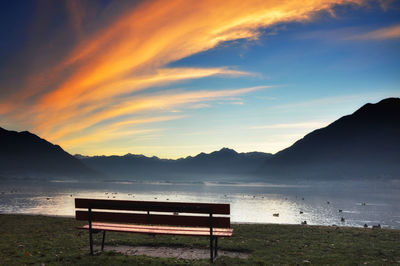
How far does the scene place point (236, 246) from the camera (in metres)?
13.6

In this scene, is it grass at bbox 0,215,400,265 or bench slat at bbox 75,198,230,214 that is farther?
grass at bbox 0,215,400,265

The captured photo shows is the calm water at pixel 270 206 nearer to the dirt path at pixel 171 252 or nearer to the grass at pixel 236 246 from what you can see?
the grass at pixel 236 246

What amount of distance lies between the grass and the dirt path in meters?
0.58

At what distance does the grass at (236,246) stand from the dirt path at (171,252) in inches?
22.7

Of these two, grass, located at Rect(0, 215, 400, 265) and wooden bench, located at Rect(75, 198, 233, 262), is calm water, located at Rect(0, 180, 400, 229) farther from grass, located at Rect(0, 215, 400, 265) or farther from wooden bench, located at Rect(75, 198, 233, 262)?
wooden bench, located at Rect(75, 198, 233, 262)

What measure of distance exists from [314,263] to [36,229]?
14874 mm

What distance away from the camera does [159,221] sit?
1076 cm

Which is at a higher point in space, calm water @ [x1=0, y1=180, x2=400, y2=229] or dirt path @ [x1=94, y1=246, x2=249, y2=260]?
dirt path @ [x1=94, y1=246, x2=249, y2=260]

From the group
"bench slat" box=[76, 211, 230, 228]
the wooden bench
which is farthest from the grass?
"bench slat" box=[76, 211, 230, 228]

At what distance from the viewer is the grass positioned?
1087 centimetres

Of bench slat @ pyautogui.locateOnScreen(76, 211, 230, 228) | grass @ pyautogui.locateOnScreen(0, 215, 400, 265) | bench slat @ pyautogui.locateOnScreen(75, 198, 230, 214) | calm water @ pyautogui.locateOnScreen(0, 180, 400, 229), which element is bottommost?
calm water @ pyautogui.locateOnScreen(0, 180, 400, 229)

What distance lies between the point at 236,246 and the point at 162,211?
14.6 ft

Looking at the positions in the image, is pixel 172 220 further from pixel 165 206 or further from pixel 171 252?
pixel 171 252

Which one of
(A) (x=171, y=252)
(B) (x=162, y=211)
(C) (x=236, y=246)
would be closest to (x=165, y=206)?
(B) (x=162, y=211)
